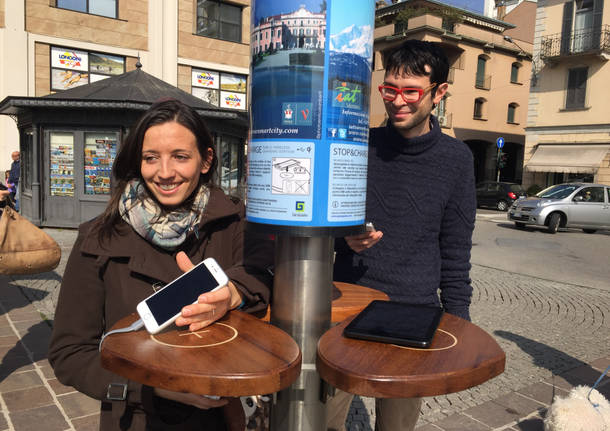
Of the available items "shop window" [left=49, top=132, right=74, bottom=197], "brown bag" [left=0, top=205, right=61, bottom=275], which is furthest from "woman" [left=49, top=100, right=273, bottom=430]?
"shop window" [left=49, top=132, right=74, bottom=197]

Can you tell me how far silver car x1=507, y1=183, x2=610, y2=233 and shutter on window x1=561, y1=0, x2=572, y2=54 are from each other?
14670 mm

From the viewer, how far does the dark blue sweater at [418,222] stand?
7.38 feet

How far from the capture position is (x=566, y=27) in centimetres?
2830

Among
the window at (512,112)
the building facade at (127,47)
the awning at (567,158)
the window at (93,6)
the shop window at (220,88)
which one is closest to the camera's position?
the building facade at (127,47)

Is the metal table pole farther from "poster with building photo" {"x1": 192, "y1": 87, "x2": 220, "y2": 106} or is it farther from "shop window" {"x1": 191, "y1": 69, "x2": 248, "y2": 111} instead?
"poster with building photo" {"x1": 192, "y1": 87, "x2": 220, "y2": 106}

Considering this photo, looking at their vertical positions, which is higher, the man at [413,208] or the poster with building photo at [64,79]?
the poster with building photo at [64,79]

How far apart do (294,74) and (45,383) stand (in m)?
3.82

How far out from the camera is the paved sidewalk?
12.0ft

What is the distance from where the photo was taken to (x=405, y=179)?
7.52ft

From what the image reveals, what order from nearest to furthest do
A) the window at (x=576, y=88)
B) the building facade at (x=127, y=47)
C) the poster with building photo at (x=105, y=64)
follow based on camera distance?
the building facade at (x=127, y=47), the poster with building photo at (x=105, y=64), the window at (x=576, y=88)

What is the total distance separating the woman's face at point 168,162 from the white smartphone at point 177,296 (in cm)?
49

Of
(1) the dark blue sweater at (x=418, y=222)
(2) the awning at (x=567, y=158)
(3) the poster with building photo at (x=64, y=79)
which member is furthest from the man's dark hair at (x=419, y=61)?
(2) the awning at (x=567, y=158)

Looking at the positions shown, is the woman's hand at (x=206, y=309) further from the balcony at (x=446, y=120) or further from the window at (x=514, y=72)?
the window at (x=514, y=72)

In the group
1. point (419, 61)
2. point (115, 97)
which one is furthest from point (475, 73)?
point (419, 61)
